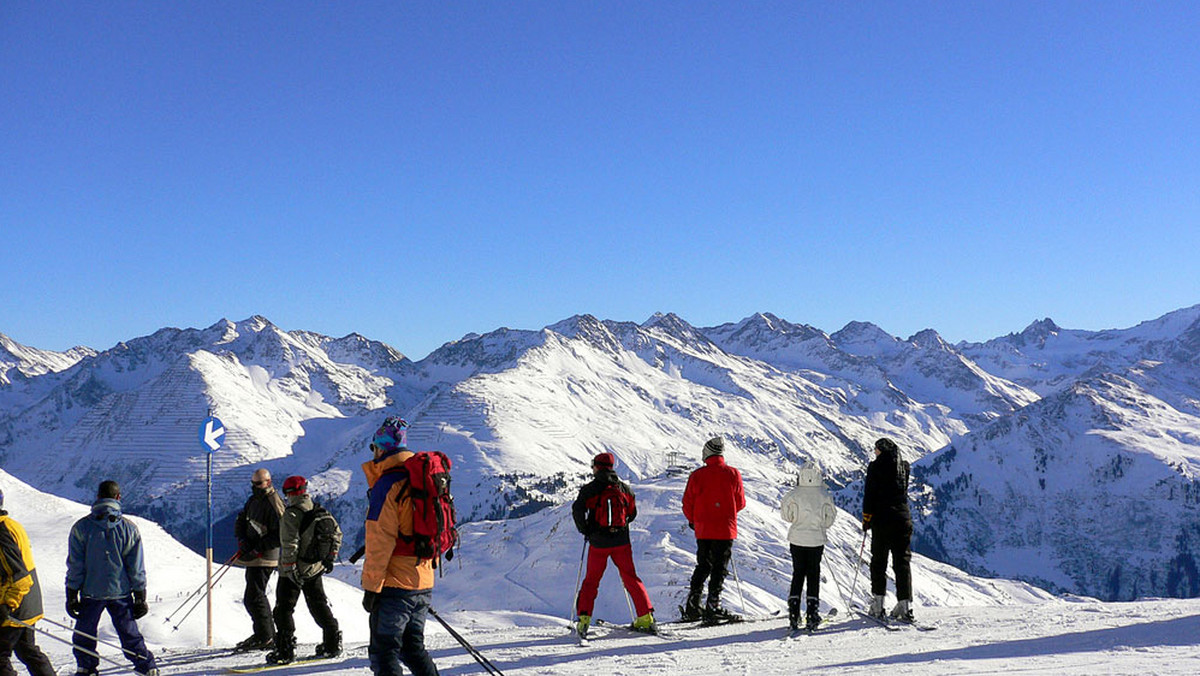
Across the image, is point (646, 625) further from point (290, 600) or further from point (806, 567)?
point (290, 600)

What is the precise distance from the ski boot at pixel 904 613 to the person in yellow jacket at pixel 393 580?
8.05m

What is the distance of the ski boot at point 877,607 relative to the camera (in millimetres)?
12457

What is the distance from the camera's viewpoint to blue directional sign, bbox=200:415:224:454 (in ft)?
48.6

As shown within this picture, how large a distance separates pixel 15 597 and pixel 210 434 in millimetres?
6483

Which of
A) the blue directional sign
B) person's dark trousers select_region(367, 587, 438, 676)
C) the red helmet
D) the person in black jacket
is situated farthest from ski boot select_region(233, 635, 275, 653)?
the person in black jacket

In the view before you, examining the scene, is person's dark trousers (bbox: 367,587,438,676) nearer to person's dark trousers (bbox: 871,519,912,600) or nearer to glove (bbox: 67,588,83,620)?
glove (bbox: 67,588,83,620)

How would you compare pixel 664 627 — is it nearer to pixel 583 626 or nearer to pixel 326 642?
pixel 583 626

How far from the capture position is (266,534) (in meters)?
11.4

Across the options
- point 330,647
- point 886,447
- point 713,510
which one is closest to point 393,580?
point 330,647

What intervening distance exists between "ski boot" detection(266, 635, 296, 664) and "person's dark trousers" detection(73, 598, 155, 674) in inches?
54.8

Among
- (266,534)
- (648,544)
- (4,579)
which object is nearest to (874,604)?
(266,534)

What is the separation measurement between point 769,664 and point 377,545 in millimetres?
5064

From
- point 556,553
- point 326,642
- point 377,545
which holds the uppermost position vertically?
point 377,545

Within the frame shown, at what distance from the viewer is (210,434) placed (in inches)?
591
